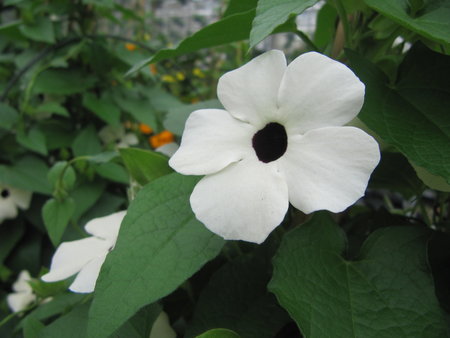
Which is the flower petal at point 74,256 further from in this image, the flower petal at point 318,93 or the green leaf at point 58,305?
the flower petal at point 318,93

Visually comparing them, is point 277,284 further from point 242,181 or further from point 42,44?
point 42,44

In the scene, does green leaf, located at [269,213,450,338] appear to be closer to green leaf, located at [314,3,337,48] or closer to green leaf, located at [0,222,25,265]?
green leaf, located at [314,3,337,48]

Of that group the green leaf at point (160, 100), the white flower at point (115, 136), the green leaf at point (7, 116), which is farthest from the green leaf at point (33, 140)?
the green leaf at point (160, 100)

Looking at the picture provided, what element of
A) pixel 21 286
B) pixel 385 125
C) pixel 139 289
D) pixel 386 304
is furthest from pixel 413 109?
pixel 21 286

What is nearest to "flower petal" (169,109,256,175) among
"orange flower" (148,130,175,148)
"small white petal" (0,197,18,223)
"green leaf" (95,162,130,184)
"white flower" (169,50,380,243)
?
"white flower" (169,50,380,243)

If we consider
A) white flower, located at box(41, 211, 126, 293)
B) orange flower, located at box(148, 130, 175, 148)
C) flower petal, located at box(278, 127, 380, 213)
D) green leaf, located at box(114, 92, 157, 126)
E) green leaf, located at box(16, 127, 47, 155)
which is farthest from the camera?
orange flower, located at box(148, 130, 175, 148)
